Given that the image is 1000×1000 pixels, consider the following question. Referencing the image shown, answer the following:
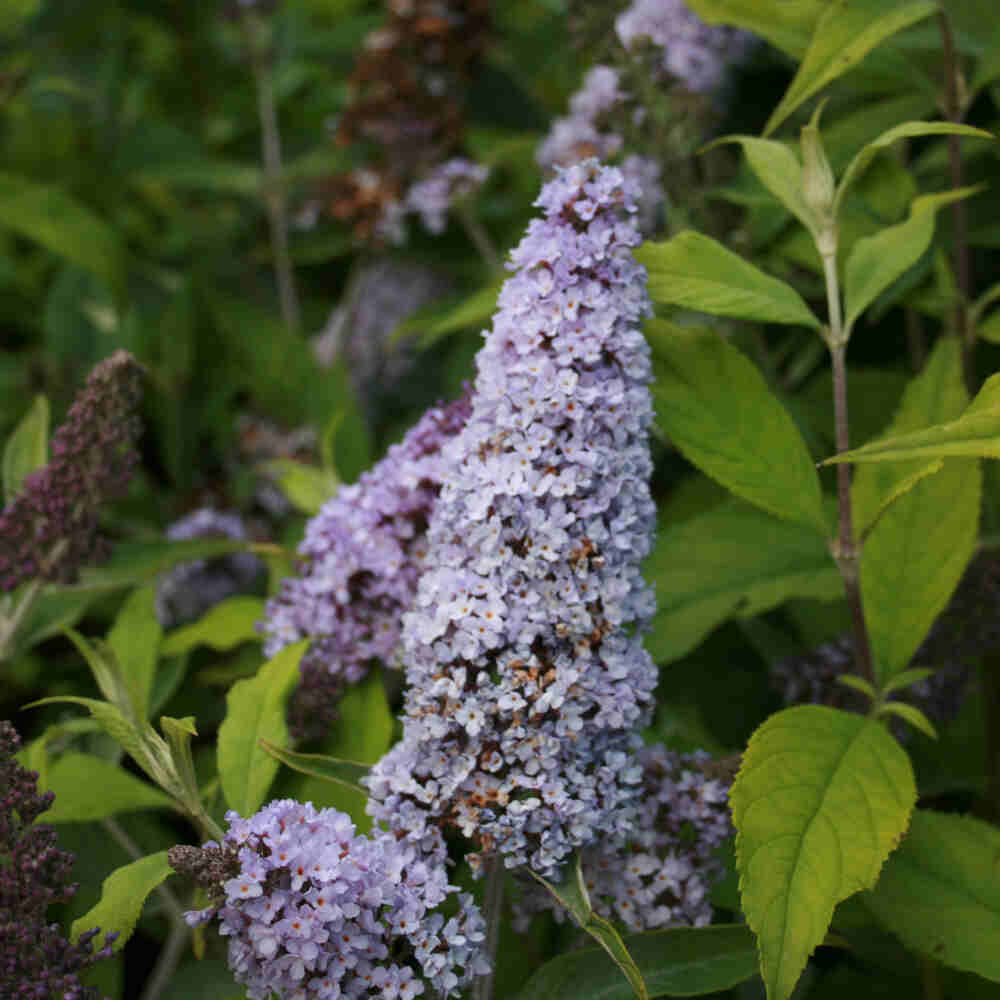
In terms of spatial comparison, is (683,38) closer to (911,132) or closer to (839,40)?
(839,40)

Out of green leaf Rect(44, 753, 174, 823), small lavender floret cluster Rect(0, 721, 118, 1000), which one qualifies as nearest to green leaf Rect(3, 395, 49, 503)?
green leaf Rect(44, 753, 174, 823)

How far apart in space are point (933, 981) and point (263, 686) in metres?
1.03

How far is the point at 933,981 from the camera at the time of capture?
1.69 meters

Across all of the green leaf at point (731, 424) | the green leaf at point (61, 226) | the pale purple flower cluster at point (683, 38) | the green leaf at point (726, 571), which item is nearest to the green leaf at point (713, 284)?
the green leaf at point (731, 424)

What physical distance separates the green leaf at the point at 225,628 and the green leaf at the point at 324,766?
457 millimetres

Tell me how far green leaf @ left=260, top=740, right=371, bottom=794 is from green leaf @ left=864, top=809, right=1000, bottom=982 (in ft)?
2.06

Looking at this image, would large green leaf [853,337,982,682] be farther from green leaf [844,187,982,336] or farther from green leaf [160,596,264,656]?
green leaf [160,596,264,656]

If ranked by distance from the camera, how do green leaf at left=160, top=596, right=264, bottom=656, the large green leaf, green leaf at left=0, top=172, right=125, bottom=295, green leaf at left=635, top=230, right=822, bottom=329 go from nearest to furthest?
green leaf at left=635, top=230, right=822, bottom=329 < the large green leaf < green leaf at left=160, top=596, right=264, bottom=656 < green leaf at left=0, top=172, right=125, bottom=295

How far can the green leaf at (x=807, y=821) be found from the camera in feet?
3.92

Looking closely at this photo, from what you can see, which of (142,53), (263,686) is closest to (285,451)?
(263,686)

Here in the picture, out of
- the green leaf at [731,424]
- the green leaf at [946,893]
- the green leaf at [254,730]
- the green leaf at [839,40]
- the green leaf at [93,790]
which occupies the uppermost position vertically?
the green leaf at [839,40]

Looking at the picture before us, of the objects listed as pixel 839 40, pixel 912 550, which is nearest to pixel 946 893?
pixel 912 550

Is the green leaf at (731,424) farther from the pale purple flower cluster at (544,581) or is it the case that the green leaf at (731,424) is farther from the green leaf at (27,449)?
the green leaf at (27,449)

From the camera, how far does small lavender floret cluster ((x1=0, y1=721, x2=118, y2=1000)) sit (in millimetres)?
1175
